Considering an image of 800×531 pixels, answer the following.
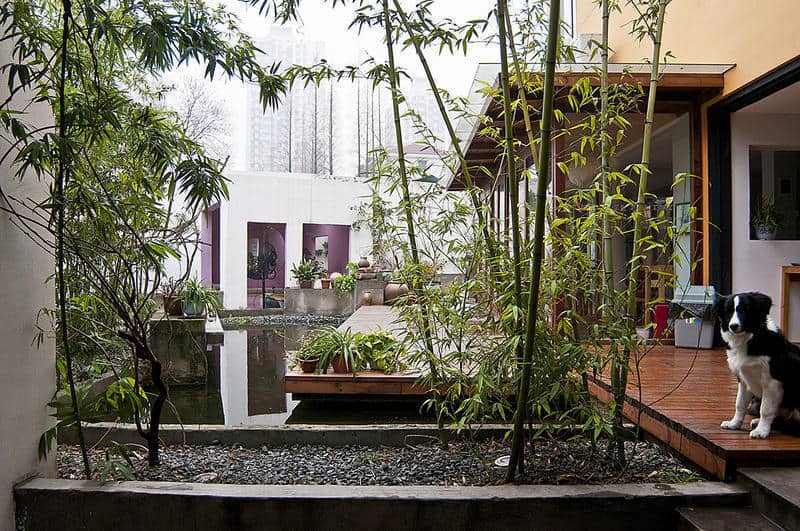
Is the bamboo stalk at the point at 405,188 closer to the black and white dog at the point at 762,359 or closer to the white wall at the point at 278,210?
the black and white dog at the point at 762,359

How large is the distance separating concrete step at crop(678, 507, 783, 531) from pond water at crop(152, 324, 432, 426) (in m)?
2.19

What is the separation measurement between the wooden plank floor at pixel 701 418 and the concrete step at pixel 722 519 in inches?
6.5

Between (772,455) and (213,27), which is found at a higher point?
(213,27)

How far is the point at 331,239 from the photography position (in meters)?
18.3

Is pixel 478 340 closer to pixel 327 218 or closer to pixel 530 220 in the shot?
pixel 530 220

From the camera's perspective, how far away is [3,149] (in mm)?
2301

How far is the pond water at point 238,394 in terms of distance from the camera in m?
4.49

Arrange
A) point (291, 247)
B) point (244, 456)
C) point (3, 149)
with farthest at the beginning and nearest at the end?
point (291, 247) < point (244, 456) < point (3, 149)

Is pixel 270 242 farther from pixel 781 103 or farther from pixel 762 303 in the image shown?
pixel 762 303

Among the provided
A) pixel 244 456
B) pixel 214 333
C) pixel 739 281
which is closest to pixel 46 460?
pixel 244 456

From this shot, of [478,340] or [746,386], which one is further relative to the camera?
[478,340]

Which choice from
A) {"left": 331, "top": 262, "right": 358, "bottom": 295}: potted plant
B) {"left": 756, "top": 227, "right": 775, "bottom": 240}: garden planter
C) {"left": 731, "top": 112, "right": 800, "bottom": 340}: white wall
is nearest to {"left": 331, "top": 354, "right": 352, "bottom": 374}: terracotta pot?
{"left": 731, "top": 112, "right": 800, "bottom": 340}: white wall

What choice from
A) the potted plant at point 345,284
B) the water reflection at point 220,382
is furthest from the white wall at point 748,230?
the potted plant at point 345,284

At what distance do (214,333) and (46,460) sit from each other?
691 centimetres
